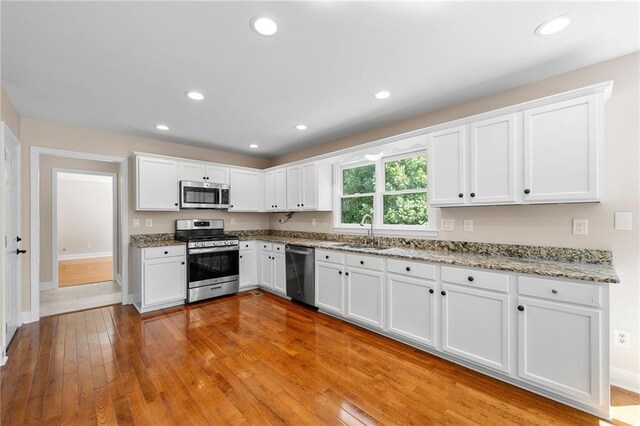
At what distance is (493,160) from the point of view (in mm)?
2371

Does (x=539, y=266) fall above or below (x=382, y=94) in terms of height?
below

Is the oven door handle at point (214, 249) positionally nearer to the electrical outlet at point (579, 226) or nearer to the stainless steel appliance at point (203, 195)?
the stainless steel appliance at point (203, 195)

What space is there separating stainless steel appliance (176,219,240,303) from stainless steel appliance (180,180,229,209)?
0.36m

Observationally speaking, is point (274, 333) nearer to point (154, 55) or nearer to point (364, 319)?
point (364, 319)

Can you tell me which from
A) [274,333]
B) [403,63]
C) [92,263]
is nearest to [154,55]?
[403,63]

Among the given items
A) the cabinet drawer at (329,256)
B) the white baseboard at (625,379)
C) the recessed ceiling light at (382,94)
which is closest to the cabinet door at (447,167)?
the recessed ceiling light at (382,94)

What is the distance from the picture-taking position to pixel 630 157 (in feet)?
6.67

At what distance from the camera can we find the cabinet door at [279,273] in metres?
4.17

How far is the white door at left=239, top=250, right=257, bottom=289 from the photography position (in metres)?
4.58

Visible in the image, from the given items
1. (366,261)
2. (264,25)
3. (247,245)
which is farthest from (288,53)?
(247,245)

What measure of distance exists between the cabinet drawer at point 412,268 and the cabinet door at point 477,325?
16 centimetres

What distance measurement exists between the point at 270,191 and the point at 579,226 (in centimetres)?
422

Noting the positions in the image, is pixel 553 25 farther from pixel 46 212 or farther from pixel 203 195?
pixel 46 212

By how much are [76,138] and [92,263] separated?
16.6ft
